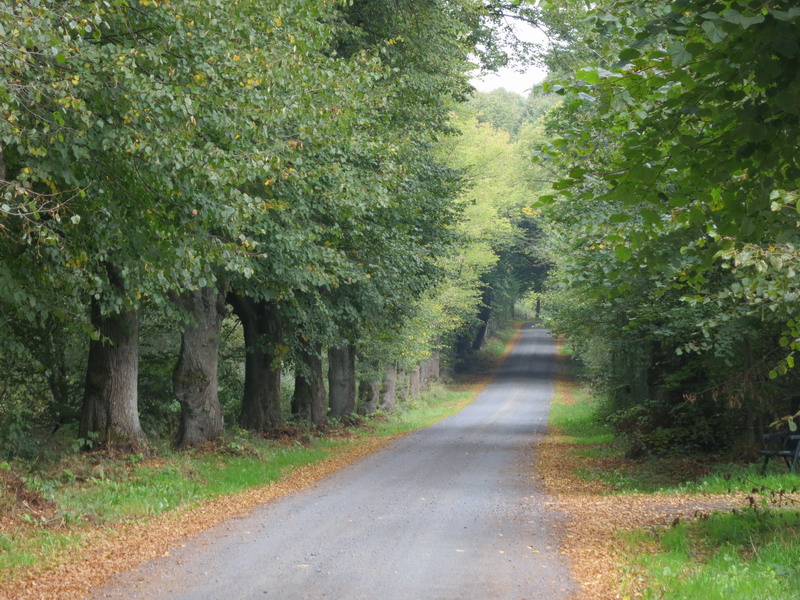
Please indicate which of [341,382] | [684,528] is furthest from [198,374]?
[341,382]

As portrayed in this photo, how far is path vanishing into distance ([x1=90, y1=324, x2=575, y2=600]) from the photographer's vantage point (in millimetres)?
7352

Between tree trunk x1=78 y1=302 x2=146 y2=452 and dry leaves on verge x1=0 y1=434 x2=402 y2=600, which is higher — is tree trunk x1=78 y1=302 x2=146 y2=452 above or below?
above

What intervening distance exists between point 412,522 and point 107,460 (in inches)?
221

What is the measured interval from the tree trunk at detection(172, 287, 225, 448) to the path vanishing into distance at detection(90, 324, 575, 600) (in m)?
3.19

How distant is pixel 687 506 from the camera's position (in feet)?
36.6

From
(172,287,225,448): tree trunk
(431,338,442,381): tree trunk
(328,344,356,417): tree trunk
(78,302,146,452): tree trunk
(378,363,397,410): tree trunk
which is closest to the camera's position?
(78,302,146,452): tree trunk

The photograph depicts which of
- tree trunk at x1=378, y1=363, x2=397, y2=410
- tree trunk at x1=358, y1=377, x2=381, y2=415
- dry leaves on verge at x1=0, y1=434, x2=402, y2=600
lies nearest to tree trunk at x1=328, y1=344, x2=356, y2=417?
tree trunk at x1=358, y1=377, x2=381, y2=415

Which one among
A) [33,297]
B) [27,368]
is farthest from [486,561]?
[27,368]

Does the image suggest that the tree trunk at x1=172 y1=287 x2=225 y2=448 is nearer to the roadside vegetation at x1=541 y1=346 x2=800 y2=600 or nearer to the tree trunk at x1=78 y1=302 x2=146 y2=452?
the tree trunk at x1=78 y1=302 x2=146 y2=452

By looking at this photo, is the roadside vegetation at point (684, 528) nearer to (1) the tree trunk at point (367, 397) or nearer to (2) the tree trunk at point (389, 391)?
(1) the tree trunk at point (367, 397)

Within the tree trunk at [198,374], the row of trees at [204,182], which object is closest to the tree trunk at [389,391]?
the row of trees at [204,182]

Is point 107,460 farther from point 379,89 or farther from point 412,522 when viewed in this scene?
point 379,89

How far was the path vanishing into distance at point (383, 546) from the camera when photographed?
735 centimetres

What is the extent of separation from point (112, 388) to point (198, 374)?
9.26ft
